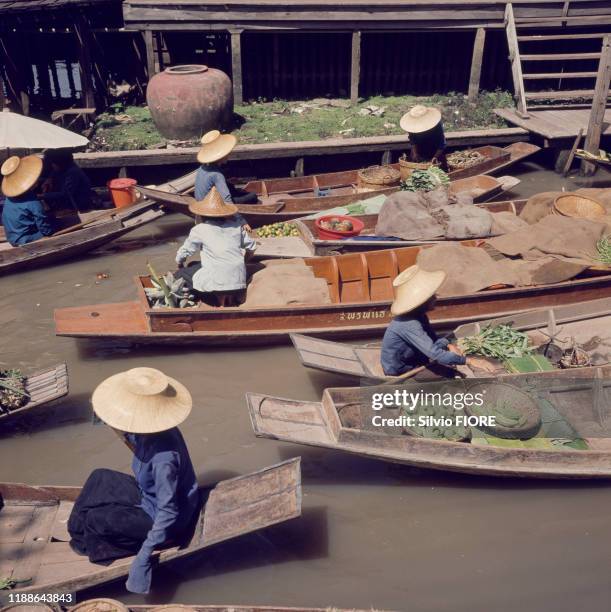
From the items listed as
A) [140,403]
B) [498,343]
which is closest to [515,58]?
[498,343]

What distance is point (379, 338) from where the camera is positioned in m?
8.71

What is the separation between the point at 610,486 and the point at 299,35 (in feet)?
43.7

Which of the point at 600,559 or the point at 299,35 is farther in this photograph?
the point at 299,35

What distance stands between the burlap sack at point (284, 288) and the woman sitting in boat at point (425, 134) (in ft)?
14.0

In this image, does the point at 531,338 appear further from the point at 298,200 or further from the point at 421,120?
the point at 421,120

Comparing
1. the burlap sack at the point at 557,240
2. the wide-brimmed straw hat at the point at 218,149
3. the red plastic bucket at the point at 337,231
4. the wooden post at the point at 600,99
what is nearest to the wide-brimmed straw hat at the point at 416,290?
the burlap sack at the point at 557,240

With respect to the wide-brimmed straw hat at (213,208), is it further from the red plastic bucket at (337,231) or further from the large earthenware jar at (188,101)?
the large earthenware jar at (188,101)

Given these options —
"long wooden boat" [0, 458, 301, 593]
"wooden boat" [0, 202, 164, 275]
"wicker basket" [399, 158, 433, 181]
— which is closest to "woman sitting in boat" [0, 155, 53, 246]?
"wooden boat" [0, 202, 164, 275]

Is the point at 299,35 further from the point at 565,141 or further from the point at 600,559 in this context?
the point at 600,559

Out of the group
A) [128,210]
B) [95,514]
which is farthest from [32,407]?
[128,210]

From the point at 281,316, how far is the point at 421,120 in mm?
5275

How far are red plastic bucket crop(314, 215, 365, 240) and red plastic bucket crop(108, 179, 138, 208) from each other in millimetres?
3482

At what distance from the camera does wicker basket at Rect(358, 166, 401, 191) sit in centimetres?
1185

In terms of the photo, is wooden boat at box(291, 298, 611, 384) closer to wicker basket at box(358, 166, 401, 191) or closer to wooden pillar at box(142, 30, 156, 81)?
wicker basket at box(358, 166, 401, 191)
